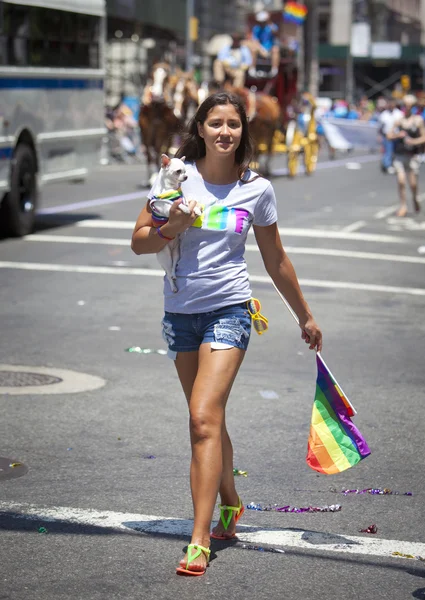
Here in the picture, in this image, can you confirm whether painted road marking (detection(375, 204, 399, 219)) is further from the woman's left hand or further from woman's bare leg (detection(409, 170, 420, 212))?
the woman's left hand

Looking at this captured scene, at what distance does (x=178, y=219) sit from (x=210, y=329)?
1.61ft

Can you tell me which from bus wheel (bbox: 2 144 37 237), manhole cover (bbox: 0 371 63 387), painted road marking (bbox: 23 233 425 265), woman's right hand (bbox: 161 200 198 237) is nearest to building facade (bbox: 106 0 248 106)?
bus wheel (bbox: 2 144 37 237)

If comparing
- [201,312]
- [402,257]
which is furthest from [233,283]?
[402,257]

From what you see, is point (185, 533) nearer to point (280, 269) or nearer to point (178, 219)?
point (280, 269)

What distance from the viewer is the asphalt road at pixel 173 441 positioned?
15.3ft

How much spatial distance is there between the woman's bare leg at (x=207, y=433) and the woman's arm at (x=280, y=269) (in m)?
0.47

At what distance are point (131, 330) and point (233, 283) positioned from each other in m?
5.08

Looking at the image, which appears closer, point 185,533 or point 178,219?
point 178,219

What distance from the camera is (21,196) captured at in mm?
16359

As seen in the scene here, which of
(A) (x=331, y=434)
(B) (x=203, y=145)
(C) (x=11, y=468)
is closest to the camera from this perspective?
(B) (x=203, y=145)

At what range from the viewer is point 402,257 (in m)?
15.1

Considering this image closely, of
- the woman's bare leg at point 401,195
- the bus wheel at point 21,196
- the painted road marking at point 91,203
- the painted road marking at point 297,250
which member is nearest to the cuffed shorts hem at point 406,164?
the woman's bare leg at point 401,195

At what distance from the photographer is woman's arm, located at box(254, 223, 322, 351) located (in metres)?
5.09

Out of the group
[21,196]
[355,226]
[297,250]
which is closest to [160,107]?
[355,226]
